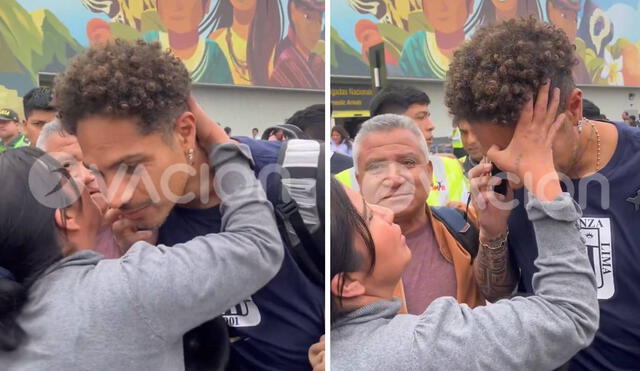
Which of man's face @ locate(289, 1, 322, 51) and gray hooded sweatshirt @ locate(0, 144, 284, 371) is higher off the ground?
man's face @ locate(289, 1, 322, 51)

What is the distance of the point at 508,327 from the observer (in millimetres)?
1002

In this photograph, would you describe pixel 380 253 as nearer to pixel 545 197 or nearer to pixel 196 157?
pixel 545 197

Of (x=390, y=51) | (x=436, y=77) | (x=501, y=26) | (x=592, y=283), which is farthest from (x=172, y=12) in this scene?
Result: (x=592, y=283)

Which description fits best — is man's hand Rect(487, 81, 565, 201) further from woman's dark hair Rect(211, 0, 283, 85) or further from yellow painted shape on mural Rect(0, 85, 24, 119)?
yellow painted shape on mural Rect(0, 85, 24, 119)

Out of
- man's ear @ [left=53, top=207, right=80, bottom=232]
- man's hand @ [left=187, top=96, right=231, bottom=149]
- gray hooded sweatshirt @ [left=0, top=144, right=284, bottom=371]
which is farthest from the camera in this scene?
man's hand @ [left=187, top=96, right=231, bottom=149]

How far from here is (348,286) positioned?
1.13 m

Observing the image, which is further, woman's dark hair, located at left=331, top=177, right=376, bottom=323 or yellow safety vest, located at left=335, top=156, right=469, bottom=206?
yellow safety vest, located at left=335, top=156, right=469, bottom=206

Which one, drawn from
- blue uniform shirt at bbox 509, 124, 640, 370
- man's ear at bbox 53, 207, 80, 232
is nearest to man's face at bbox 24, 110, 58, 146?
man's ear at bbox 53, 207, 80, 232

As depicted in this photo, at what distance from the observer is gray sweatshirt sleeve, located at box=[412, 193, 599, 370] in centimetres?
99

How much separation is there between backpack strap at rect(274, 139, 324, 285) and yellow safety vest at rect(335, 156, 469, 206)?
8 centimetres

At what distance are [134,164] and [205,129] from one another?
155 millimetres

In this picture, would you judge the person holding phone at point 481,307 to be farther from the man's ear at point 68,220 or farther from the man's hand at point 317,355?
the man's ear at point 68,220

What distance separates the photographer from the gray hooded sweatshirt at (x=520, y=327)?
99 centimetres

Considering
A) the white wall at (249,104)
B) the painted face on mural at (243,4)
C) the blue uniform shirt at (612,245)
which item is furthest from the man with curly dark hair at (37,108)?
the blue uniform shirt at (612,245)
